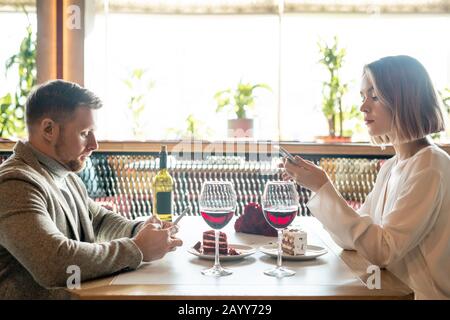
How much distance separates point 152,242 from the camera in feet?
4.59

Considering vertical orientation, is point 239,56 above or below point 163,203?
above

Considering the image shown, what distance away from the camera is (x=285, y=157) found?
1.70 metres

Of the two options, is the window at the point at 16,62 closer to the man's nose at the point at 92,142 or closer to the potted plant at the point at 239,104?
the potted plant at the point at 239,104

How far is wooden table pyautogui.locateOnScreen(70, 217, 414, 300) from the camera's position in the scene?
1.17 metres

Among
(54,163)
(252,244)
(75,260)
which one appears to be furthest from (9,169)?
(252,244)

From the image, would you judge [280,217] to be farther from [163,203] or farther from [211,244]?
[163,203]

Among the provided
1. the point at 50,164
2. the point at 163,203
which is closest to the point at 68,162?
the point at 50,164

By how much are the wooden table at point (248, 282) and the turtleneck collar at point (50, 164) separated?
395mm

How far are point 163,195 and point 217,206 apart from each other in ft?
2.70

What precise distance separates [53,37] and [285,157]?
3395 mm

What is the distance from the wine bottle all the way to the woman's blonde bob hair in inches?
35.6

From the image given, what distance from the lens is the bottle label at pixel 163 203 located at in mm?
2104

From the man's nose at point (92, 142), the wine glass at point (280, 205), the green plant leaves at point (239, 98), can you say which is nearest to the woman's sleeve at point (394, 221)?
the wine glass at point (280, 205)

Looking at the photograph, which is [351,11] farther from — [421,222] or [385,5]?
[421,222]
